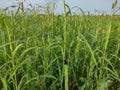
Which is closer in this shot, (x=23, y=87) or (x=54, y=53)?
(x=23, y=87)

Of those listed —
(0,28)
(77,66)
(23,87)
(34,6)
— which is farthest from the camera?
(34,6)

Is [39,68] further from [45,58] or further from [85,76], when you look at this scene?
[85,76]

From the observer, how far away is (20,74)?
183cm

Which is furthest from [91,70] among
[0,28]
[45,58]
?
[0,28]

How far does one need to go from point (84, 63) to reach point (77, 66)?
0.06 metres

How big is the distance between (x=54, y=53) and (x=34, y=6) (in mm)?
1579

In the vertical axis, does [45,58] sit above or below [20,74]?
above

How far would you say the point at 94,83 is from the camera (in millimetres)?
1777

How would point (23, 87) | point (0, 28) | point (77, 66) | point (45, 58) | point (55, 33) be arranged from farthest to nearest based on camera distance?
point (55, 33) → point (77, 66) → point (45, 58) → point (0, 28) → point (23, 87)

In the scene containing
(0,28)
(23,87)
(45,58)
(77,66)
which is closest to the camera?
(23,87)

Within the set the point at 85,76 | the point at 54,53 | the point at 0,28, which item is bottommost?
the point at 85,76

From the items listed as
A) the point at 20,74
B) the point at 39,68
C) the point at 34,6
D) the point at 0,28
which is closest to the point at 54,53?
the point at 39,68

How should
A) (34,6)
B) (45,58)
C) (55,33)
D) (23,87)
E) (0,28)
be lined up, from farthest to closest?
1. (34,6)
2. (55,33)
3. (45,58)
4. (0,28)
5. (23,87)

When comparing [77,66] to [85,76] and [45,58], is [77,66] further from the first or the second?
[45,58]
